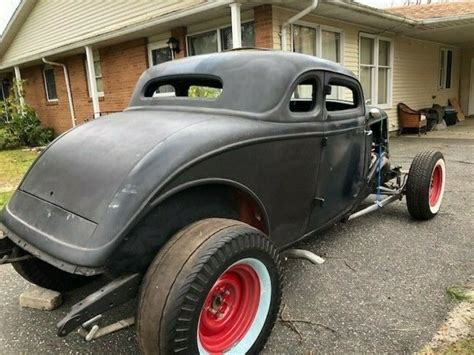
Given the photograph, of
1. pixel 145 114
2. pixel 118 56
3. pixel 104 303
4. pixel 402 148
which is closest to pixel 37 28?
pixel 118 56

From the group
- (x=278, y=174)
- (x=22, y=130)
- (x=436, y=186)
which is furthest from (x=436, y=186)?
(x=22, y=130)

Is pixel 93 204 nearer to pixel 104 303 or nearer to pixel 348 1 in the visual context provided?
pixel 104 303

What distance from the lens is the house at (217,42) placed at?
9.04m

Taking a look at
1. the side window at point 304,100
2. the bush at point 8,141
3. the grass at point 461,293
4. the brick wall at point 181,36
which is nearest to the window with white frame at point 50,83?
the bush at point 8,141

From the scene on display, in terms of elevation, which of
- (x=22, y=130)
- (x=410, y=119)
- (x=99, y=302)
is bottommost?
(x=410, y=119)

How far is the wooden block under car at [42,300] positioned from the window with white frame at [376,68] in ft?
33.4

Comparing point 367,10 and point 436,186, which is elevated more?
point 367,10

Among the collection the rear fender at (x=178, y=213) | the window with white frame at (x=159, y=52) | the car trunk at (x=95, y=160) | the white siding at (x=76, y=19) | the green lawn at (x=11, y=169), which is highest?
the white siding at (x=76, y=19)

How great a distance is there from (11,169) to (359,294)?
9.00 meters

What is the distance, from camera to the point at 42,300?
9.49 feet

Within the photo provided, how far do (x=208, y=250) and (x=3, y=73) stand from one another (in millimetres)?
21624

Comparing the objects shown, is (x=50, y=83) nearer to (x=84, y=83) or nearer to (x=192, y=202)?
(x=84, y=83)

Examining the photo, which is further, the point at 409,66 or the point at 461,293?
the point at 409,66

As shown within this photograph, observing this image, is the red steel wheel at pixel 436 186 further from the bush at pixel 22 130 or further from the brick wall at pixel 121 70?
the bush at pixel 22 130
